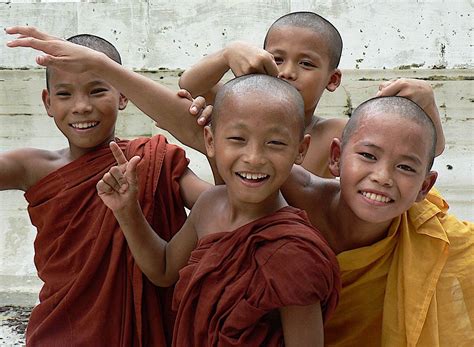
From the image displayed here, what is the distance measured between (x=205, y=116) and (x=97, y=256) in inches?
21.5

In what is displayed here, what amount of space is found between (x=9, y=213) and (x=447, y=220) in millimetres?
2780

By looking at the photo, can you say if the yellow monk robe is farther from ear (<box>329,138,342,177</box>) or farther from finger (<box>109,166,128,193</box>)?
finger (<box>109,166,128,193</box>)

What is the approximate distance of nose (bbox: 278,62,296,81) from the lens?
2.43 meters

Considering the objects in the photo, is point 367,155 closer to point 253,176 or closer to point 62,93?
point 253,176

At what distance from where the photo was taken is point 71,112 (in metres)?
2.33

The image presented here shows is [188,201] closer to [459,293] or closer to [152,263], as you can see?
[152,263]

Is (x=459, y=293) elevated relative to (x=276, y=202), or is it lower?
lower

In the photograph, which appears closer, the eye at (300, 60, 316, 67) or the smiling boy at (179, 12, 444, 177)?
the smiling boy at (179, 12, 444, 177)

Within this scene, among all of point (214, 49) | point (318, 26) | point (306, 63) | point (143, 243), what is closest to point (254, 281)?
point (143, 243)

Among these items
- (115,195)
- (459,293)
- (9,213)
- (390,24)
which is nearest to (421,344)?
(459,293)

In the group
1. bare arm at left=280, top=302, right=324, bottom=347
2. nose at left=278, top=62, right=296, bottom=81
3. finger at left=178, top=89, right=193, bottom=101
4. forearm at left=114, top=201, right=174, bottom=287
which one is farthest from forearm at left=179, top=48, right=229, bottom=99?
bare arm at left=280, top=302, right=324, bottom=347

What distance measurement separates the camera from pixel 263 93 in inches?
77.7

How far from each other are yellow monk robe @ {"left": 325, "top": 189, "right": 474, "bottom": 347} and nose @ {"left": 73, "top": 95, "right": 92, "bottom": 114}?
0.89m

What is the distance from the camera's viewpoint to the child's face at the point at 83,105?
7.61ft
